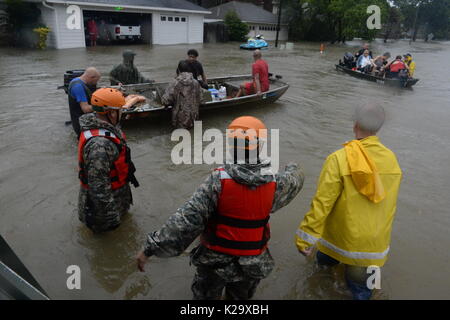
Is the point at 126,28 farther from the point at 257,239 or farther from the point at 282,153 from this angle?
the point at 257,239

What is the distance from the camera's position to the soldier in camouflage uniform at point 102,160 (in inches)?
123

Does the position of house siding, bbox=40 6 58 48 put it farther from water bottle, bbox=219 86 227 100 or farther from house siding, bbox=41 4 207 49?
water bottle, bbox=219 86 227 100

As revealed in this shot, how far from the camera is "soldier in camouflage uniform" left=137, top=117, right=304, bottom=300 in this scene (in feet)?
7.05

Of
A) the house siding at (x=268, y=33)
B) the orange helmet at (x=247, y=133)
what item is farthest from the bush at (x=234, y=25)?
the orange helmet at (x=247, y=133)

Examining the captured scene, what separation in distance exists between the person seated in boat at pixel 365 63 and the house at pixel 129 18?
16.6 m

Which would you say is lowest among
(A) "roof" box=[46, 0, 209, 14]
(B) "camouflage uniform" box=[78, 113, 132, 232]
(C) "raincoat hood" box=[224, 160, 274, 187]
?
(B) "camouflage uniform" box=[78, 113, 132, 232]

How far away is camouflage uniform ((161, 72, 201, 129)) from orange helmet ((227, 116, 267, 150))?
555 cm

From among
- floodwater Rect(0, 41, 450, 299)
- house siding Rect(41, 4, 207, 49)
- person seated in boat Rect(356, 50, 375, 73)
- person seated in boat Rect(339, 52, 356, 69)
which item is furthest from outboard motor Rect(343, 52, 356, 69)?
house siding Rect(41, 4, 207, 49)

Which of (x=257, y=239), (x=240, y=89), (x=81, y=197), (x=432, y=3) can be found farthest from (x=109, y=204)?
(x=432, y=3)

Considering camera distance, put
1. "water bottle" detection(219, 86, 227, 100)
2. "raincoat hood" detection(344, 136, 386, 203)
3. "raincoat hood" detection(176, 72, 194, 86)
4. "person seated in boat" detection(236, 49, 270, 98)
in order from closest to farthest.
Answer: "raincoat hood" detection(344, 136, 386, 203)
"raincoat hood" detection(176, 72, 194, 86)
"person seated in boat" detection(236, 49, 270, 98)
"water bottle" detection(219, 86, 227, 100)

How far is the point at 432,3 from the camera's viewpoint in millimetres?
70250

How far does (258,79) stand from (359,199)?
24.7ft

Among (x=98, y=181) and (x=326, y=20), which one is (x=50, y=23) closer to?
(x=98, y=181)

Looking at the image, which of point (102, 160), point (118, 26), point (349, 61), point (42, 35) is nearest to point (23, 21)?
point (42, 35)
